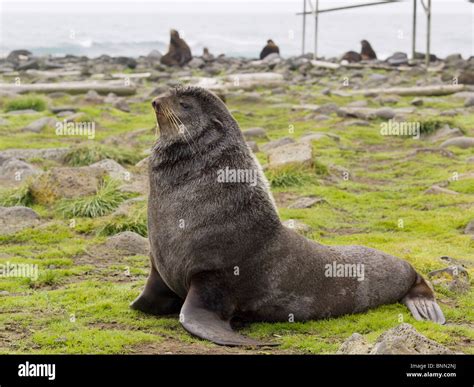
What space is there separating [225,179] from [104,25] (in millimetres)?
138485

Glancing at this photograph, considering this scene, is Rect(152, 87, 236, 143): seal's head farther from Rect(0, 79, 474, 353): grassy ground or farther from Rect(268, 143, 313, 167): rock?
Rect(268, 143, 313, 167): rock

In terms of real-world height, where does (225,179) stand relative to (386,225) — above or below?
above

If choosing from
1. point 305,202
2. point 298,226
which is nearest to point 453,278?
point 298,226

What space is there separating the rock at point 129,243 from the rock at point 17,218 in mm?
1546

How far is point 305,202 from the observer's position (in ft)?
40.3

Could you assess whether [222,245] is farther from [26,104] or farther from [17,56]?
[17,56]

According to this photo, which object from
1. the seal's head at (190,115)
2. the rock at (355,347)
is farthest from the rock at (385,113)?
the rock at (355,347)

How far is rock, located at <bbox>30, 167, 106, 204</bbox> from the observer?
11766 mm

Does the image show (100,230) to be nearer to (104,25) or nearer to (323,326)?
(323,326)

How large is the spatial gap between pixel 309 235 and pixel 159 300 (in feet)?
12.5

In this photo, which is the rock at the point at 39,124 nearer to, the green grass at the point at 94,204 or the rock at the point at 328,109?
the rock at the point at 328,109

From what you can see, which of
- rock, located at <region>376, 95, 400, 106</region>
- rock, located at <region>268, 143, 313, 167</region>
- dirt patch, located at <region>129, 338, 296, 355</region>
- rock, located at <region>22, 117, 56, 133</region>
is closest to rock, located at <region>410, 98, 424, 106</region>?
rock, located at <region>376, 95, 400, 106</region>
